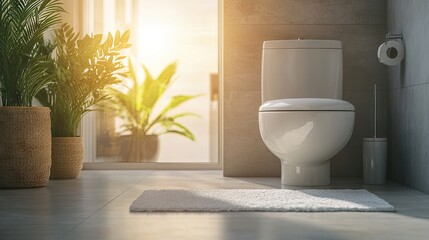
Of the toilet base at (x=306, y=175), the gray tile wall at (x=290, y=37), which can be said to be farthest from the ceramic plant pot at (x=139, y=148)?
the toilet base at (x=306, y=175)

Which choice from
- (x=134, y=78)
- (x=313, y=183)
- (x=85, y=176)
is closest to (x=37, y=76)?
(x=85, y=176)

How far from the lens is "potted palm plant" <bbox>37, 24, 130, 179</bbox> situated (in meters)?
3.84

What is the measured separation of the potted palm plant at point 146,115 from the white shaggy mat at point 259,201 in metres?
1.56

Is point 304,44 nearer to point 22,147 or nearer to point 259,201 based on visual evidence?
point 259,201

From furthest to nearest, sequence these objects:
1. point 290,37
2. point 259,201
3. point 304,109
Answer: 1. point 290,37
2. point 304,109
3. point 259,201

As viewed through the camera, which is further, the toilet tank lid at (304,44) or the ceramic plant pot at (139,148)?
the ceramic plant pot at (139,148)

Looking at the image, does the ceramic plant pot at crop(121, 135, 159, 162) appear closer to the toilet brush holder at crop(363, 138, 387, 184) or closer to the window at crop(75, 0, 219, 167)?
the window at crop(75, 0, 219, 167)

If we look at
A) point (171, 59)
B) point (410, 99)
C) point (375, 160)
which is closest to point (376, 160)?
point (375, 160)

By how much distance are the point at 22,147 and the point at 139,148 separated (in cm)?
134

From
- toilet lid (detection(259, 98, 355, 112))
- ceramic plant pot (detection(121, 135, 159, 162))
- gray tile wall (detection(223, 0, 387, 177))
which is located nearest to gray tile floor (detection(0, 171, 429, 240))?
toilet lid (detection(259, 98, 355, 112))

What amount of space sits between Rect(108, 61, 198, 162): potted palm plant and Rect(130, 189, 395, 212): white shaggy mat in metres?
1.56

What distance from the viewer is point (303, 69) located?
146 inches

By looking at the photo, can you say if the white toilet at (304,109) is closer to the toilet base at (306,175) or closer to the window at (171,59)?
the toilet base at (306,175)

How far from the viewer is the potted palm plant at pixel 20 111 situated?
10.9ft
